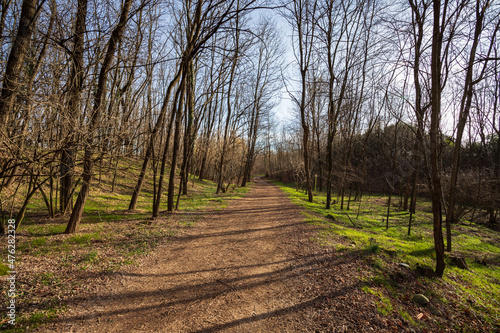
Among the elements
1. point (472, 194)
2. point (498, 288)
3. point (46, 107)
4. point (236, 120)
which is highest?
point (236, 120)

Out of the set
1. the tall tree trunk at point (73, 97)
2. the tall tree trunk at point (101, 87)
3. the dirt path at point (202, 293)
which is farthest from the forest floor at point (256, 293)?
the tall tree trunk at point (73, 97)

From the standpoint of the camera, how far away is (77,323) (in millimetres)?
2545

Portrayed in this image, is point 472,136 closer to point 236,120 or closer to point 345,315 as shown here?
point 236,120

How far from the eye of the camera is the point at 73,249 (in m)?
4.35

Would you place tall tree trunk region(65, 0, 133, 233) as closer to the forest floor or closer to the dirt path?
the forest floor

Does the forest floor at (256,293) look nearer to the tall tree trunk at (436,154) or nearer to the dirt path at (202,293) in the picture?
the dirt path at (202,293)

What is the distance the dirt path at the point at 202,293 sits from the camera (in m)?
2.67

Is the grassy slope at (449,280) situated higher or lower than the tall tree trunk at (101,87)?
lower

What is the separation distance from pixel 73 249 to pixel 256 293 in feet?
12.8

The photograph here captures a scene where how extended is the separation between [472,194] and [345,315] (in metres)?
14.3

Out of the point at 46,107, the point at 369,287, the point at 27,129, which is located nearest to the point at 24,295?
the point at 27,129

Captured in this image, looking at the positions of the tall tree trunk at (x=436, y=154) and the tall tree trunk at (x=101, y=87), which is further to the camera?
the tall tree trunk at (x=101, y=87)

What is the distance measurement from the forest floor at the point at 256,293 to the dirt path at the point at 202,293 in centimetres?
1

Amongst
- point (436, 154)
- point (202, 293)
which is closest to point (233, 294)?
point (202, 293)
